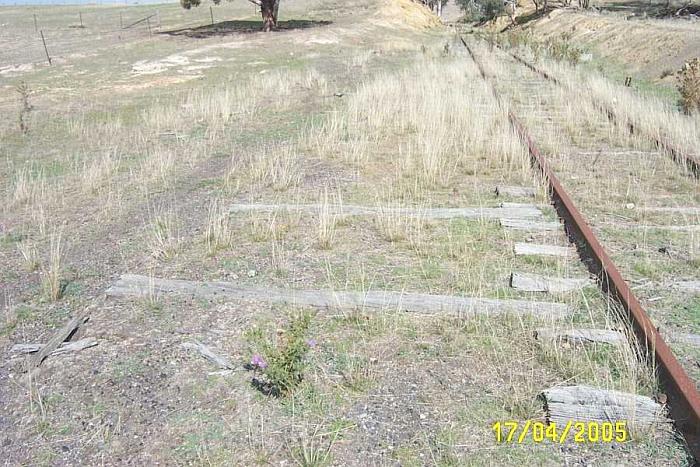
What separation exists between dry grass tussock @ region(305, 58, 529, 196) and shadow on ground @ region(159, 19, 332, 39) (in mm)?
23781

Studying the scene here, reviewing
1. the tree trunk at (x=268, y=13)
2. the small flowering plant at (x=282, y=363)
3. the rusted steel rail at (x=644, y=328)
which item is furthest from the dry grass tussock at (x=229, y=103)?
the tree trunk at (x=268, y=13)

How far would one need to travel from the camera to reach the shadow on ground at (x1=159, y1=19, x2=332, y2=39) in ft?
114

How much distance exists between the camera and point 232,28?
37406mm

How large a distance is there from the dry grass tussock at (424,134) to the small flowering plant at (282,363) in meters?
3.53

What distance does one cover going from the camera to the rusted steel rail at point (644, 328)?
2.91m

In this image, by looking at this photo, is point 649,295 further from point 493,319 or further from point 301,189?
point 301,189

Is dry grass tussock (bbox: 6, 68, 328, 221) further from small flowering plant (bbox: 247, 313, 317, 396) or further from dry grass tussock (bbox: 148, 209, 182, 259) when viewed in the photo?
small flowering plant (bbox: 247, 313, 317, 396)

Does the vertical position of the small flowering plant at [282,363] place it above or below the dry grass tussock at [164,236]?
below

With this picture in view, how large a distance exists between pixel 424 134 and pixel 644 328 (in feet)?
20.7

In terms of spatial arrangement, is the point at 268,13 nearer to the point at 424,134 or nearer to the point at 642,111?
the point at 424,134

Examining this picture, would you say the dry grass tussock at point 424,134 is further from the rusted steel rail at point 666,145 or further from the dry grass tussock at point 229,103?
the dry grass tussock at point 229,103

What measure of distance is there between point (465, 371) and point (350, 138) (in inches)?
258
